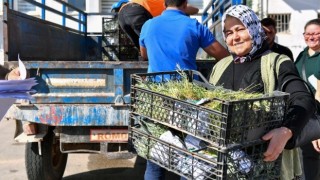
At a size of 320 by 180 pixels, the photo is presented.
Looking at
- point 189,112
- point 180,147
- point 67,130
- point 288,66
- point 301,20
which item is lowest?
point 67,130

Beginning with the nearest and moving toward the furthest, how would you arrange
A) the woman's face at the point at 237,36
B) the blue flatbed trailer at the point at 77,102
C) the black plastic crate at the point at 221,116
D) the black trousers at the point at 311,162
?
the black plastic crate at the point at 221,116, the woman's face at the point at 237,36, the black trousers at the point at 311,162, the blue flatbed trailer at the point at 77,102

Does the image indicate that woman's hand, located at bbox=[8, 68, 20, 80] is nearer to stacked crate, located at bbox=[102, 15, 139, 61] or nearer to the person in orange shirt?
the person in orange shirt

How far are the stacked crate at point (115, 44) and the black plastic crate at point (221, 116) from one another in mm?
4966

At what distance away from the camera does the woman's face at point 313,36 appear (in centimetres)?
372

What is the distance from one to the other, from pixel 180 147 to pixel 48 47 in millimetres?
3719

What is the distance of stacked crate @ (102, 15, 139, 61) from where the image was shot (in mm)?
7066

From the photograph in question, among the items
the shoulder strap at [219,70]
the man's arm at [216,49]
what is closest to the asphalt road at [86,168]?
the man's arm at [216,49]

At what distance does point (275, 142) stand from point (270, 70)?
0.45 m

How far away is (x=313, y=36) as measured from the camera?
3.72m

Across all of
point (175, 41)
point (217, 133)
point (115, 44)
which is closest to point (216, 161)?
point (217, 133)

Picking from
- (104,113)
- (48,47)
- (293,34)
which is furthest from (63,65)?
(293,34)

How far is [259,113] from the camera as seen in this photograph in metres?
1.76

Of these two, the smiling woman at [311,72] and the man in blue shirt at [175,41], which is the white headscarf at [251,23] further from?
the smiling woman at [311,72]

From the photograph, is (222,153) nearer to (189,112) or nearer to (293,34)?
(189,112)
